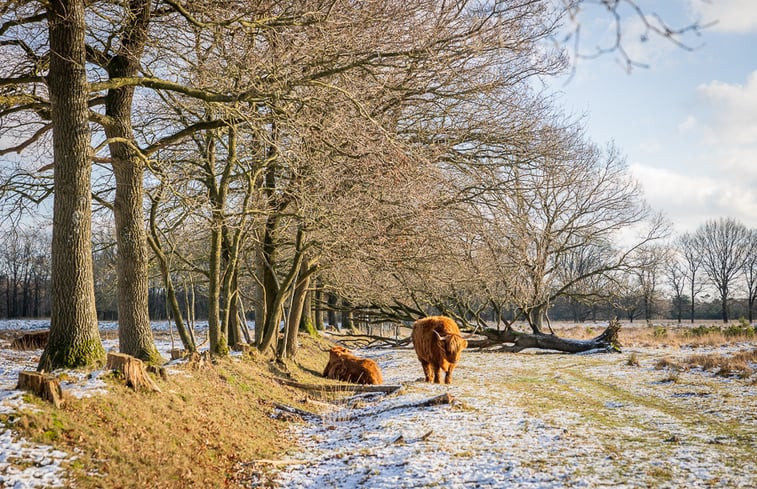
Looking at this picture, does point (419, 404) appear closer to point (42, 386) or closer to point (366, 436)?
point (366, 436)

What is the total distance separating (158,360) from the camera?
930 cm

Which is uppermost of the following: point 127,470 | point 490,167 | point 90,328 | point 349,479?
point 490,167

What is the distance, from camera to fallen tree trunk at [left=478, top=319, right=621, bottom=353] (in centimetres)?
2212

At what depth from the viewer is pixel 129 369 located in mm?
6770

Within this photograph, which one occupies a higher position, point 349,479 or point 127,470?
point 127,470

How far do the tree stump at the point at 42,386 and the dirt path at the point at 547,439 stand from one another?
7.87 ft

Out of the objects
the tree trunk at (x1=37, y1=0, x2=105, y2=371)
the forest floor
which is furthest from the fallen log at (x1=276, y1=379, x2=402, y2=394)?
the tree trunk at (x1=37, y1=0, x2=105, y2=371)

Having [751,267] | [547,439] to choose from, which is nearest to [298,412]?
[547,439]

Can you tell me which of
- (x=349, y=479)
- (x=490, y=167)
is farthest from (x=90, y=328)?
(x=490, y=167)

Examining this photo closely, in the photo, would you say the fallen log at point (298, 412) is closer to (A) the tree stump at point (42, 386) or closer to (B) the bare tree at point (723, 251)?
(A) the tree stump at point (42, 386)

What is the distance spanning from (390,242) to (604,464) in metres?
6.84

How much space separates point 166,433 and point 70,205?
3227 mm

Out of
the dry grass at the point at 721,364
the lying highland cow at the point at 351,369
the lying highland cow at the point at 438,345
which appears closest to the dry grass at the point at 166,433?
the lying highland cow at the point at 438,345

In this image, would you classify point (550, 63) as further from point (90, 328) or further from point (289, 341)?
point (90, 328)
